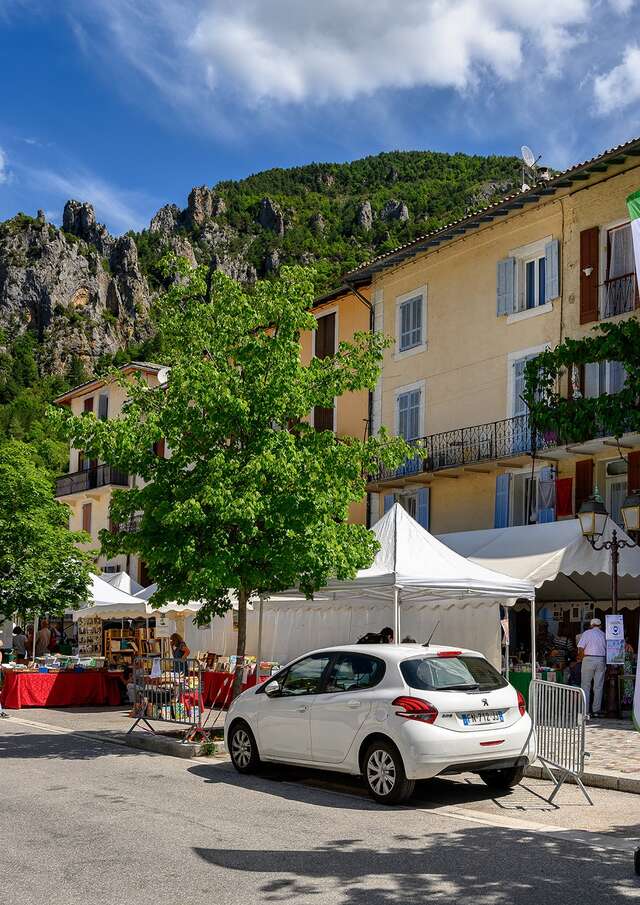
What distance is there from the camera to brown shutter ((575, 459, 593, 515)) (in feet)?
79.0

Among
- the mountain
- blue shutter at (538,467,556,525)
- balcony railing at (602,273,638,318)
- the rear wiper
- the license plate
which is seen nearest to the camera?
the license plate

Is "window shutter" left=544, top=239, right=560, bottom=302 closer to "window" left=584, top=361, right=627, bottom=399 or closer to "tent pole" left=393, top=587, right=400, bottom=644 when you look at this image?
"window" left=584, top=361, right=627, bottom=399

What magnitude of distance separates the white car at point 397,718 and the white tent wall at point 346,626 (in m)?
8.10

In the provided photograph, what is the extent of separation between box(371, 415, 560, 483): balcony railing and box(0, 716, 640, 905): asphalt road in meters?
14.9

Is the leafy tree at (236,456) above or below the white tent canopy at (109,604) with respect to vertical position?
above

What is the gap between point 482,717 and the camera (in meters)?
10.0

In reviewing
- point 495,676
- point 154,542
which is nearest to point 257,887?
point 495,676

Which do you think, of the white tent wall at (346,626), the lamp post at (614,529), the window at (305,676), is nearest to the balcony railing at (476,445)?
the white tent wall at (346,626)

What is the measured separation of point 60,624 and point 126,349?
262ft

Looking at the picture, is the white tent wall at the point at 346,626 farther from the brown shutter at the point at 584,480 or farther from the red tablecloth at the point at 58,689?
the brown shutter at the point at 584,480

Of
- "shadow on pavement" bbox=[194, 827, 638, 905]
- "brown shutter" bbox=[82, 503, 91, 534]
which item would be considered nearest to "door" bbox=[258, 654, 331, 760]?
"shadow on pavement" bbox=[194, 827, 638, 905]

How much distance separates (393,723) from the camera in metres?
9.80

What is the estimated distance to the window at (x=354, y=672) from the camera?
10398 millimetres

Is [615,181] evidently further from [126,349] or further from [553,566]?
[126,349]
